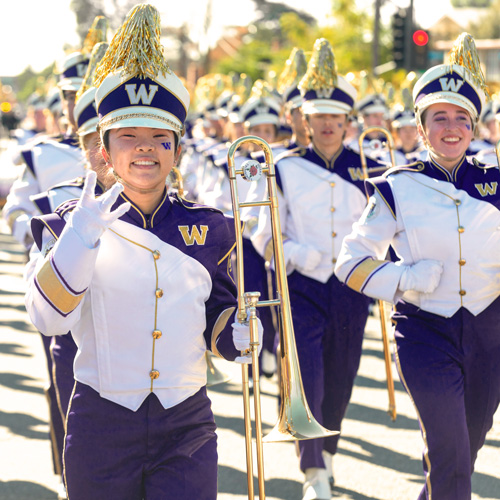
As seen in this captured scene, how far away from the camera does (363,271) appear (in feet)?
14.7

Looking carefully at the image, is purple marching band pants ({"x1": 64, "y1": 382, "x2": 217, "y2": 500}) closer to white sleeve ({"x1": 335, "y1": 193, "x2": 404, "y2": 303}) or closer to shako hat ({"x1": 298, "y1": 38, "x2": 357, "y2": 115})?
white sleeve ({"x1": 335, "y1": 193, "x2": 404, "y2": 303})

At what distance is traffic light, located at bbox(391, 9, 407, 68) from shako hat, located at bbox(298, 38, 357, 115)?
45.5 feet

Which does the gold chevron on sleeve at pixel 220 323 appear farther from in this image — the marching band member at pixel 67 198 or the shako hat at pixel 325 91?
the shako hat at pixel 325 91

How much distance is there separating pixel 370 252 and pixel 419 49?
52.4 ft

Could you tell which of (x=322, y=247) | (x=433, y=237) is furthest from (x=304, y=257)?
(x=433, y=237)

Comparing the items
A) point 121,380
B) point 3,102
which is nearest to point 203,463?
point 121,380

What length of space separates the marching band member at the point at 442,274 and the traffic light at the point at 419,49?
15465mm

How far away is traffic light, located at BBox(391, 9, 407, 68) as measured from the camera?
19.9 metres

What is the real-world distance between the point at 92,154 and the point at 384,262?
1246mm

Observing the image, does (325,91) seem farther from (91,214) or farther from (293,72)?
(91,214)

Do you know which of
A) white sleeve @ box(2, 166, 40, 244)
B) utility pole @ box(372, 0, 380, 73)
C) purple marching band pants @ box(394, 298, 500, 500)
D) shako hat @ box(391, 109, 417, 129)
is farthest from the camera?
utility pole @ box(372, 0, 380, 73)

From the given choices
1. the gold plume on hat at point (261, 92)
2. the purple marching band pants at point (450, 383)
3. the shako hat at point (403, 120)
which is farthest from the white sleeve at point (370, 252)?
the shako hat at point (403, 120)

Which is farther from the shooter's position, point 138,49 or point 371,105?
point 371,105

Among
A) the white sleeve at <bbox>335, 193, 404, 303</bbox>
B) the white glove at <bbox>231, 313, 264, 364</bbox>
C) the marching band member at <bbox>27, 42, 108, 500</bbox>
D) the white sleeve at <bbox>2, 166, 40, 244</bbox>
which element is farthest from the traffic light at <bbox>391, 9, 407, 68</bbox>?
the white glove at <bbox>231, 313, 264, 364</bbox>
